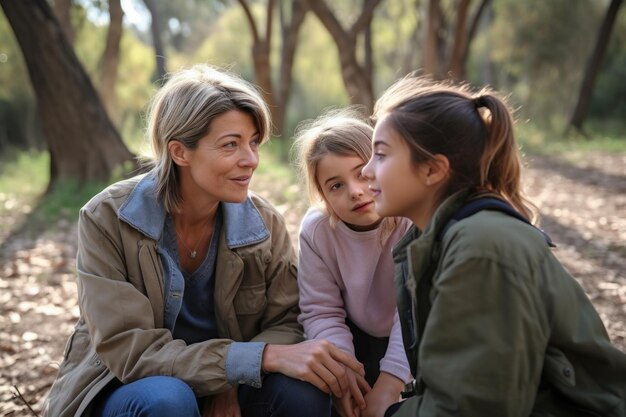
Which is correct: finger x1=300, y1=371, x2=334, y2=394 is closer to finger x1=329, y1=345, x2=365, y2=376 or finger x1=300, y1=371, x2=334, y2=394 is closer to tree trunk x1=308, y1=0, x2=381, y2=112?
finger x1=329, y1=345, x2=365, y2=376

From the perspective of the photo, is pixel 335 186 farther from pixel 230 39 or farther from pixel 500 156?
pixel 230 39

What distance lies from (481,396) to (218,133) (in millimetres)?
1309

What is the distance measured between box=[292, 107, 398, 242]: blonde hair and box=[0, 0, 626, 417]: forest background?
59cm

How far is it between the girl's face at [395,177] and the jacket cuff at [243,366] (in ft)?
2.19

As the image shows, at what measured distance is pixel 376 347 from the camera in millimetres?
2531

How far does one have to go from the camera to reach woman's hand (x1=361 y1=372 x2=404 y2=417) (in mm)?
2197

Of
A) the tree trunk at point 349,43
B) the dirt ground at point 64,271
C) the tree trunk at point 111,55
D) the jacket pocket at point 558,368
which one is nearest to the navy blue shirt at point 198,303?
the dirt ground at point 64,271

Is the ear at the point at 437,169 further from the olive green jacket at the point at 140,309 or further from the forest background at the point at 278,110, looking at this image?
the olive green jacket at the point at 140,309

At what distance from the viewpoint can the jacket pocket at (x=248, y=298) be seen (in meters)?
2.42

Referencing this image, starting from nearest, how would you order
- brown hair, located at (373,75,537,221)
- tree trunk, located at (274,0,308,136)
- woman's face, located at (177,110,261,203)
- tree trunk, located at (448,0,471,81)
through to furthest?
brown hair, located at (373,75,537,221) < woman's face, located at (177,110,261,203) < tree trunk, located at (448,0,471,81) < tree trunk, located at (274,0,308,136)

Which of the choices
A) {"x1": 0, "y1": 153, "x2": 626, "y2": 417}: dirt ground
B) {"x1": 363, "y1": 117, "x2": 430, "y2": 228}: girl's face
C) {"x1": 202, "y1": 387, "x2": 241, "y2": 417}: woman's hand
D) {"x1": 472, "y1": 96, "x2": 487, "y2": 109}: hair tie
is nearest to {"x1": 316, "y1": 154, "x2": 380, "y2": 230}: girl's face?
{"x1": 363, "y1": 117, "x2": 430, "y2": 228}: girl's face

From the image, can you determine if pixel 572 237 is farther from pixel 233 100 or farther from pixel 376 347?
pixel 233 100

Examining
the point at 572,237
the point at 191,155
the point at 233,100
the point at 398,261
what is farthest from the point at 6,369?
the point at 572,237

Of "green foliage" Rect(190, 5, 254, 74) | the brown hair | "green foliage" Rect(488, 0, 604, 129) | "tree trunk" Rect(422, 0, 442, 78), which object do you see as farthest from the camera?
"green foliage" Rect(190, 5, 254, 74)
